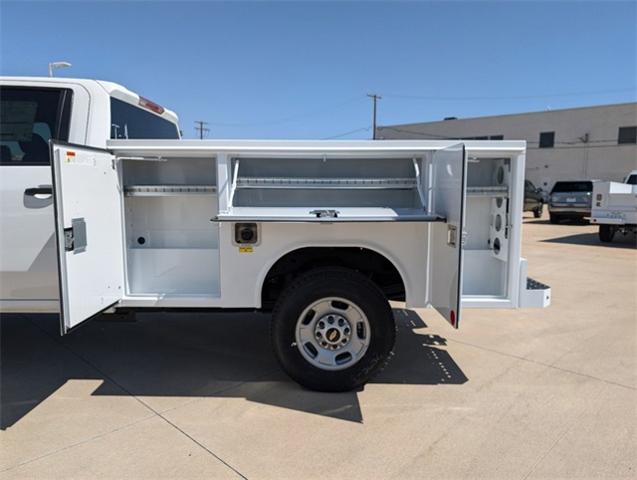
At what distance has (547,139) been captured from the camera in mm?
38781

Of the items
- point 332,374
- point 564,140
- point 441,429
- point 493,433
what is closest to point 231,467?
point 332,374

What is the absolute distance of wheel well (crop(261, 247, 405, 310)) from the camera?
3.66m

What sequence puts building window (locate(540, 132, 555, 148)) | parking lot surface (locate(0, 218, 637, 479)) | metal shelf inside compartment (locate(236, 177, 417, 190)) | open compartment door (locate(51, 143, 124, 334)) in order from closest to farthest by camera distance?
1. parking lot surface (locate(0, 218, 637, 479))
2. open compartment door (locate(51, 143, 124, 334))
3. metal shelf inside compartment (locate(236, 177, 417, 190))
4. building window (locate(540, 132, 555, 148))

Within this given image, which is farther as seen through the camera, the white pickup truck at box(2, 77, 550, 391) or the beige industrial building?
the beige industrial building

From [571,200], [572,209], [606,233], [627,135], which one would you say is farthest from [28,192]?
[627,135]

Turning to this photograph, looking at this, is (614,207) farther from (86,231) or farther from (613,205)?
(86,231)

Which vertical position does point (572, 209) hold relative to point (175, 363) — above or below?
above

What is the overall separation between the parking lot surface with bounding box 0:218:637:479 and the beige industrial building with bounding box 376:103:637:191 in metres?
36.2

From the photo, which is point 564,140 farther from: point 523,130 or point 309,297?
point 309,297

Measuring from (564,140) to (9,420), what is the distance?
138 feet

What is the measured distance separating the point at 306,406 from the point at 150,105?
3.10 m

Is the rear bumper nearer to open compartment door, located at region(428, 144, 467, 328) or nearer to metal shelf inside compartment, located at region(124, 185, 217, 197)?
open compartment door, located at region(428, 144, 467, 328)

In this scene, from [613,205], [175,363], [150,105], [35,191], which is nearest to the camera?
[35,191]

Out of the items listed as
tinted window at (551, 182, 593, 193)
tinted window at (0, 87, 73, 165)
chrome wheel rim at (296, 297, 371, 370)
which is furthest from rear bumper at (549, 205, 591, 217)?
tinted window at (0, 87, 73, 165)
